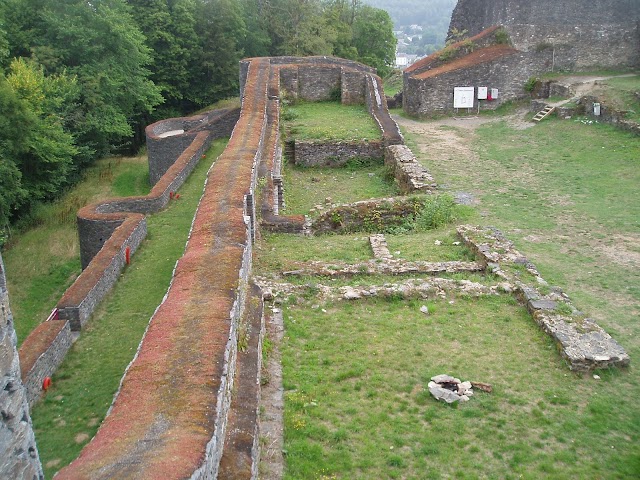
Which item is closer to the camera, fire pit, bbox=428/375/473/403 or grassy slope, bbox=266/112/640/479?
grassy slope, bbox=266/112/640/479

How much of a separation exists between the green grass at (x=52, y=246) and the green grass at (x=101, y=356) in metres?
3.79

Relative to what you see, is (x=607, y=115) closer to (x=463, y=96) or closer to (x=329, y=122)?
(x=463, y=96)

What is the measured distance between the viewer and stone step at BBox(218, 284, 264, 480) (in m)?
5.80

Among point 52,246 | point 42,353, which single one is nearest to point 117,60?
point 52,246

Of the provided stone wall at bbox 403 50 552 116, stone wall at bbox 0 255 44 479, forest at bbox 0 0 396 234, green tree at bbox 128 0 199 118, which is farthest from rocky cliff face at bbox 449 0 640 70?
stone wall at bbox 0 255 44 479

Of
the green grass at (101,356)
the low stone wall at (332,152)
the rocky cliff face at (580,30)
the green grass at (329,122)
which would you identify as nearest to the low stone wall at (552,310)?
the green grass at (101,356)

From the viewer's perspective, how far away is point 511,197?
50.8ft

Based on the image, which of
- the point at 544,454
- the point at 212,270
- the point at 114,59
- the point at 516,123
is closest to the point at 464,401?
the point at 544,454

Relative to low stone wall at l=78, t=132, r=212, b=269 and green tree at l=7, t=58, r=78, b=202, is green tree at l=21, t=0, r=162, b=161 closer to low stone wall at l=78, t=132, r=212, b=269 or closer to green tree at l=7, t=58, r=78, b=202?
green tree at l=7, t=58, r=78, b=202

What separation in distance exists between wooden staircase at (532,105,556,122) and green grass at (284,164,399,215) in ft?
22.0

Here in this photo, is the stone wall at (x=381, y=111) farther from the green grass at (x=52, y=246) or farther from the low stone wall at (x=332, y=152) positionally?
the green grass at (x=52, y=246)

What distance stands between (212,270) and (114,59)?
25136 mm

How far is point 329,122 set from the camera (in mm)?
23766

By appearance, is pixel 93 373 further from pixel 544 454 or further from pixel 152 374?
pixel 544 454
